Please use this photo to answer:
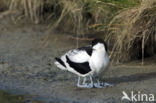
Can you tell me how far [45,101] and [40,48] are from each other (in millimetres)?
2299

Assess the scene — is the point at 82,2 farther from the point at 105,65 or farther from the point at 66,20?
the point at 105,65

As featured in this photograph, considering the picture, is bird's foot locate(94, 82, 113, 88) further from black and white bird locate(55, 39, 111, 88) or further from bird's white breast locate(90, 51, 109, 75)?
bird's white breast locate(90, 51, 109, 75)

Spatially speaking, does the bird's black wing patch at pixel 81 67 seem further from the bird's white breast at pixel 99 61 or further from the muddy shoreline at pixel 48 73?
the muddy shoreline at pixel 48 73

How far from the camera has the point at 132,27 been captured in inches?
218

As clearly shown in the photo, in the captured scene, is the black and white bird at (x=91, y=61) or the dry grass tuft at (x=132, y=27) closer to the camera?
the black and white bird at (x=91, y=61)

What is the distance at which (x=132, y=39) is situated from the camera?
5.61m

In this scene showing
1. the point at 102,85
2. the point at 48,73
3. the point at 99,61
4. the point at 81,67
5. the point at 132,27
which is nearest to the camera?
the point at 99,61

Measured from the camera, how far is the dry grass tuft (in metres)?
5.36

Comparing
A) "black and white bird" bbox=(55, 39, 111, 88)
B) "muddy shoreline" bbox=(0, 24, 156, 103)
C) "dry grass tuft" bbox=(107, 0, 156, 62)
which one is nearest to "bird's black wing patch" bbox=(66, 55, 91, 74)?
"black and white bird" bbox=(55, 39, 111, 88)

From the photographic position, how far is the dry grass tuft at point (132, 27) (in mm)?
5355

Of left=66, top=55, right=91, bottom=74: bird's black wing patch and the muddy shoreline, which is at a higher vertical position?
left=66, top=55, right=91, bottom=74: bird's black wing patch

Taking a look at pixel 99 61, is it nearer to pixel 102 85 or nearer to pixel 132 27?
pixel 102 85

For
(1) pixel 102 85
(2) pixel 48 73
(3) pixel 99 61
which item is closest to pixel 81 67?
(3) pixel 99 61

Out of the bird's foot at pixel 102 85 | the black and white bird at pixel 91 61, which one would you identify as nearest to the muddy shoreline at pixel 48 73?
the bird's foot at pixel 102 85
